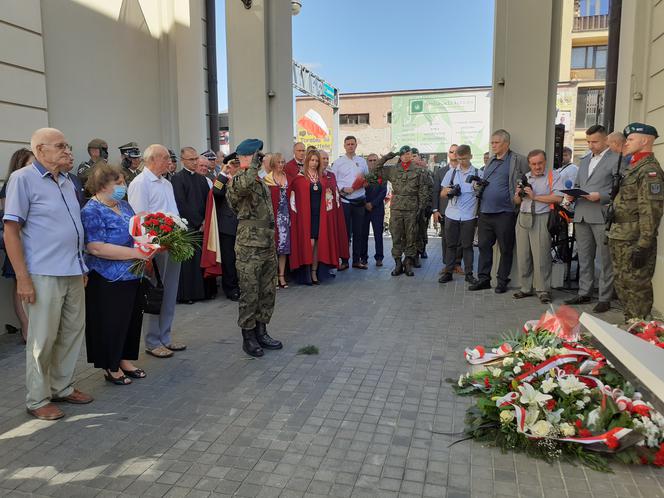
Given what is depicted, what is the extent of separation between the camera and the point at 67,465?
10.6 feet

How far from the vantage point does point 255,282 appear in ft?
16.6

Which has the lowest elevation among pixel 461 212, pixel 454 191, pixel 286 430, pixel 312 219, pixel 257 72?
pixel 286 430

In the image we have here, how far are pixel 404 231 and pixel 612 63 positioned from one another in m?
4.21

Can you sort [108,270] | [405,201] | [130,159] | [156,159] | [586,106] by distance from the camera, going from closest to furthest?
[108,270]
[156,159]
[130,159]
[405,201]
[586,106]

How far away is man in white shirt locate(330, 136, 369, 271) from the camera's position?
9656 mm

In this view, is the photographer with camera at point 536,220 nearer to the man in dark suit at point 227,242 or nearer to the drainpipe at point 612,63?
the drainpipe at point 612,63

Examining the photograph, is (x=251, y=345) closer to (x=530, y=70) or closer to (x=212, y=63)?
(x=530, y=70)

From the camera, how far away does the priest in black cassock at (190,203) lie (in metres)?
7.18

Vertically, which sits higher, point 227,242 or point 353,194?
point 353,194

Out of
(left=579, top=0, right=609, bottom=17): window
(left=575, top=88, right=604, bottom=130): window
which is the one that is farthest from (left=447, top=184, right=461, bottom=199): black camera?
(left=579, top=0, right=609, bottom=17): window

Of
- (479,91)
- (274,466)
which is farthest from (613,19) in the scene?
(479,91)

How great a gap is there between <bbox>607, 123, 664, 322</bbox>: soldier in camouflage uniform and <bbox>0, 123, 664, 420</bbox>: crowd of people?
0.04ft

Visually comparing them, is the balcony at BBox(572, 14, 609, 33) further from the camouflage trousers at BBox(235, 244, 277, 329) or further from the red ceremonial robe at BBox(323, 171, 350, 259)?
the camouflage trousers at BBox(235, 244, 277, 329)

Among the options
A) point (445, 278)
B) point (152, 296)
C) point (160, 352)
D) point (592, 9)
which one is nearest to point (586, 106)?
point (592, 9)
